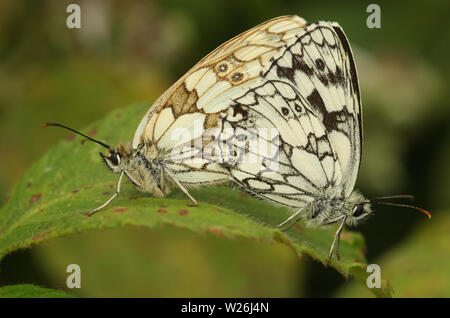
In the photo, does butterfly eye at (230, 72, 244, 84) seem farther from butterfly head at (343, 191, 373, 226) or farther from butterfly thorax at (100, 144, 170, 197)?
butterfly head at (343, 191, 373, 226)

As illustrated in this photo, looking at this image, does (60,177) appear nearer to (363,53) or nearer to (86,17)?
(86,17)

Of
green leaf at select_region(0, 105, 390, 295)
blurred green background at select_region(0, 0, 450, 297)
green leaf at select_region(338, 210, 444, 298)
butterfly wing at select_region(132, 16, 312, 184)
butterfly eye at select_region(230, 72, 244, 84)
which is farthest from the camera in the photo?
blurred green background at select_region(0, 0, 450, 297)

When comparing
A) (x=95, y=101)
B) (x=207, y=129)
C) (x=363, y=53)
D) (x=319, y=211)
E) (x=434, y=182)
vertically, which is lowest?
(x=319, y=211)

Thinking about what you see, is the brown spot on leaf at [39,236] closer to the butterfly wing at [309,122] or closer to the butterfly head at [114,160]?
the butterfly head at [114,160]

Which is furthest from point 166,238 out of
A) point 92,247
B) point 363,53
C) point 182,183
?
point 363,53

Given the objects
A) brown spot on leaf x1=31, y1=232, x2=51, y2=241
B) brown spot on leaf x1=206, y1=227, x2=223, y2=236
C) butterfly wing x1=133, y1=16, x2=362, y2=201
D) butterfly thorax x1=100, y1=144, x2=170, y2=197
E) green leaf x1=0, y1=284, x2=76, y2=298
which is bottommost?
green leaf x1=0, y1=284, x2=76, y2=298

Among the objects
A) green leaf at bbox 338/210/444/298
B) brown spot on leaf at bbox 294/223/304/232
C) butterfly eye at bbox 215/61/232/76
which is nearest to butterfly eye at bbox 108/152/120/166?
butterfly eye at bbox 215/61/232/76
